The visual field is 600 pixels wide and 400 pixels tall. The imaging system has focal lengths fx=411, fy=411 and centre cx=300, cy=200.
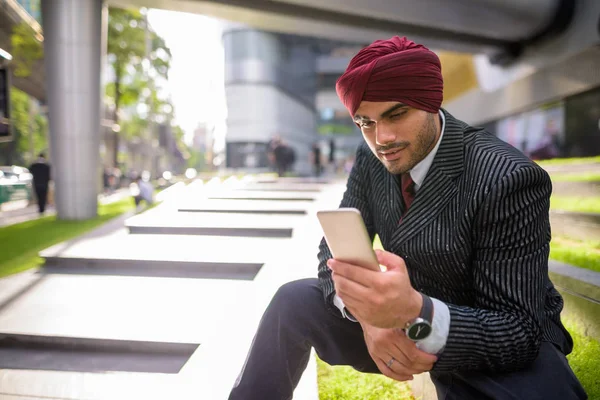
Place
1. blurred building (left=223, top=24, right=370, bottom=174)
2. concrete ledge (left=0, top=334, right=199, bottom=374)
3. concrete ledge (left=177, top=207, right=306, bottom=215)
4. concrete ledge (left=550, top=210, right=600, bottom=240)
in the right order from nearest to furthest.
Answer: concrete ledge (left=0, top=334, right=199, bottom=374) < concrete ledge (left=550, top=210, right=600, bottom=240) < concrete ledge (left=177, top=207, right=306, bottom=215) < blurred building (left=223, top=24, right=370, bottom=174)

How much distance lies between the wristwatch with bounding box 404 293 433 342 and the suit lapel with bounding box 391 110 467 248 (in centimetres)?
36

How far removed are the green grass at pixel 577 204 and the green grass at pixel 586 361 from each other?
2306 mm

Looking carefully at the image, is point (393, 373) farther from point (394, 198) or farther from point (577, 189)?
point (577, 189)

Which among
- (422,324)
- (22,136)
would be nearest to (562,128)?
(422,324)

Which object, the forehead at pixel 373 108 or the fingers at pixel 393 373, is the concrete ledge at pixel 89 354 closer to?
the fingers at pixel 393 373

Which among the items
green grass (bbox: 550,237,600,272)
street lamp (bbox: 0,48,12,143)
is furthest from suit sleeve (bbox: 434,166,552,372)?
street lamp (bbox: 0,48,12,143)

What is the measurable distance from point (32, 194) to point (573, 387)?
19552 millimetres

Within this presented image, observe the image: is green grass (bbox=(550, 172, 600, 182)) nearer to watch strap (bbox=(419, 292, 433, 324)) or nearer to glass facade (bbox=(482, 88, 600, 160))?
watch strap (bbox=(419, 292, 433, 324))

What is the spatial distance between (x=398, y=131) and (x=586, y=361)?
164 centimetres

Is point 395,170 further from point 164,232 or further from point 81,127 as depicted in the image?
point 81,127

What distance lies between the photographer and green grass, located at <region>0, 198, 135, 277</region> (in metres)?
5.23

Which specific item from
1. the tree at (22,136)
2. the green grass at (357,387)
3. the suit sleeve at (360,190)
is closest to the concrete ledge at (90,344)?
the green grass at (357,387)

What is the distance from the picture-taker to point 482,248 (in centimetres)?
134

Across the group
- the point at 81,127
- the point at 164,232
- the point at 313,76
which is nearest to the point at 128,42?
the point at 81,127
